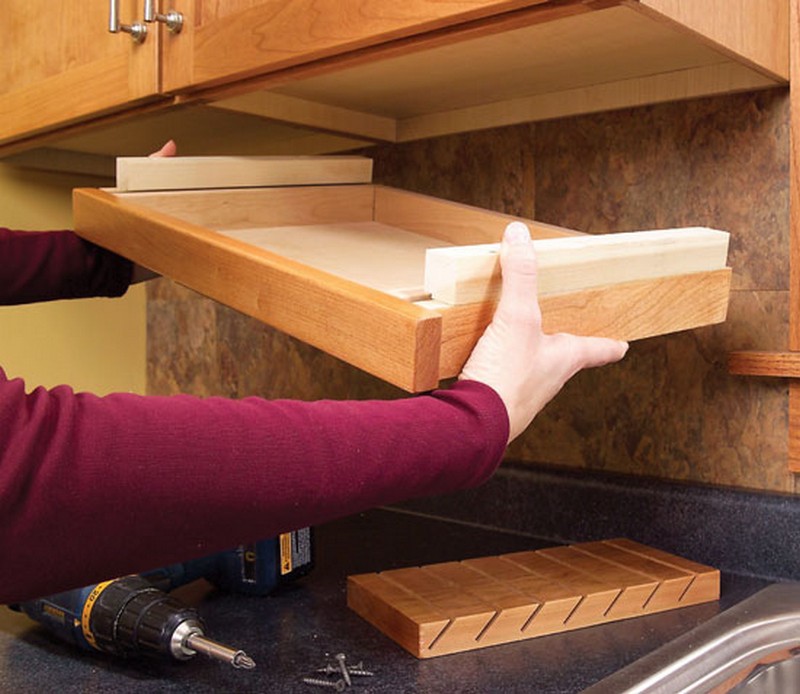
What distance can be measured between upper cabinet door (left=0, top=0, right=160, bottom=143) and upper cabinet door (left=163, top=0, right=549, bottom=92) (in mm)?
64

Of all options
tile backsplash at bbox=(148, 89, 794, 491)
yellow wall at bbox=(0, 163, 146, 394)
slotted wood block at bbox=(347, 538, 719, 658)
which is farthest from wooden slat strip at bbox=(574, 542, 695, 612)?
yellow wall at bbox=(0, 163, 146, 394)

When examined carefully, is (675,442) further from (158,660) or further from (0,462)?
(0,462)

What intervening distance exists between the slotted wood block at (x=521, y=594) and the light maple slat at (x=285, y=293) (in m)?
0.28

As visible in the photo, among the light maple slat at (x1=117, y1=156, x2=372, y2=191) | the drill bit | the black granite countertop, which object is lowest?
the black granite countertop

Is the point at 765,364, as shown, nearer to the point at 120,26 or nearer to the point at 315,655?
the point at 315,655

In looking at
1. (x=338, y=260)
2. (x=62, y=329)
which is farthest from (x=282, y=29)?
(x=62, y=329)

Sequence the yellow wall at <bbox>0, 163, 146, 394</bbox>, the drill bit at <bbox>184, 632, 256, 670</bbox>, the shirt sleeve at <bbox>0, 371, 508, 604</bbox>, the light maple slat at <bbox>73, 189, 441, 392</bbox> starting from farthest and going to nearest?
the yellow wall at <bbox>0, 163, 146, 394</bbox>, the drill bit at <bbox>184, 632, 256, 670</bbox>, the light maple slat at <bbox>73, 189, 441, 392</bbox>, the shirt sleeve at <bbox>0, 371, 508, 604</bbox>

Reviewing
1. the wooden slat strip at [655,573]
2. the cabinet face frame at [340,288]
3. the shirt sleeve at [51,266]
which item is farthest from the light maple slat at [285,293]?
the wooden slat strip at [655,573]

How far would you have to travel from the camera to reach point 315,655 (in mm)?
767

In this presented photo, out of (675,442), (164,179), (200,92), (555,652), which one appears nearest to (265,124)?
(200,92)

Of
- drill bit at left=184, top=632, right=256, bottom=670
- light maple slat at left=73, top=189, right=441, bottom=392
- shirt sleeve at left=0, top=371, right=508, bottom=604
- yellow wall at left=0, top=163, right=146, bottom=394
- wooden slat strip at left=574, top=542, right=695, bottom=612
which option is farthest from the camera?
yellow wall at left=0, top=163, right=146, bottom=394

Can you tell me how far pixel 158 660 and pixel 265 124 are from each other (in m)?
0.72

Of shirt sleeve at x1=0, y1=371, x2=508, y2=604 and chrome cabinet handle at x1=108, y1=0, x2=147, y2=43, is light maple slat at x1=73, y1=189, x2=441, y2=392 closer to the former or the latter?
shirt sleeve at x1=0, y1=371, x2=508, y2=604

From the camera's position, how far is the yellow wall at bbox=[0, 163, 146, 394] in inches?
59.6
